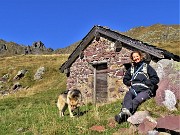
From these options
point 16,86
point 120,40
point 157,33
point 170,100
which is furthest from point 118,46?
point 157,33

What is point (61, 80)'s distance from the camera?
38.5m

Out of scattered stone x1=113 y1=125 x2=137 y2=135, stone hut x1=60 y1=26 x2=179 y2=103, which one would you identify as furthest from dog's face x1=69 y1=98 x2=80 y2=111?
stone hut x1=60 y1=26 x2=179 y2=103

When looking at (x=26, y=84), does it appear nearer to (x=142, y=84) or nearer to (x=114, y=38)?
(x=114, y=38)

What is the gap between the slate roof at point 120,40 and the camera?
1912 cm

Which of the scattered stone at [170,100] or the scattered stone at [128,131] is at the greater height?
the scattered stone at [170,100]

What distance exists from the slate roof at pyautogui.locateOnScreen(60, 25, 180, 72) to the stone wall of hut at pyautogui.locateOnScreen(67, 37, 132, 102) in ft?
1.14

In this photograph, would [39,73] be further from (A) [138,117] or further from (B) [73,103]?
(A) [138,117]

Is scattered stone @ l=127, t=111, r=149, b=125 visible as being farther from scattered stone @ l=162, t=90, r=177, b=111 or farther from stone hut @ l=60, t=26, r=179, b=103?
stone hut @ l=60, t=26, r=179, b=103

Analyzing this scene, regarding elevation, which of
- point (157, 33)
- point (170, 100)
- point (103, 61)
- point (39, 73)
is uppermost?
point (157, 33)

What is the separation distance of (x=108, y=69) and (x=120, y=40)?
2049 millimetres

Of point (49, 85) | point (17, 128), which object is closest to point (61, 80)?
point (49, 85)

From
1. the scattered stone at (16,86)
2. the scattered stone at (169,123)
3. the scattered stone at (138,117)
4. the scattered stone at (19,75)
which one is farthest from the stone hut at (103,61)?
the scattered stone at (19,75)

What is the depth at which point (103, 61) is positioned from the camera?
21688 mm

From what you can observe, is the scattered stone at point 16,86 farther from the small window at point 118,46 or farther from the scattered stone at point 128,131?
the scattered stone at point 128,131
